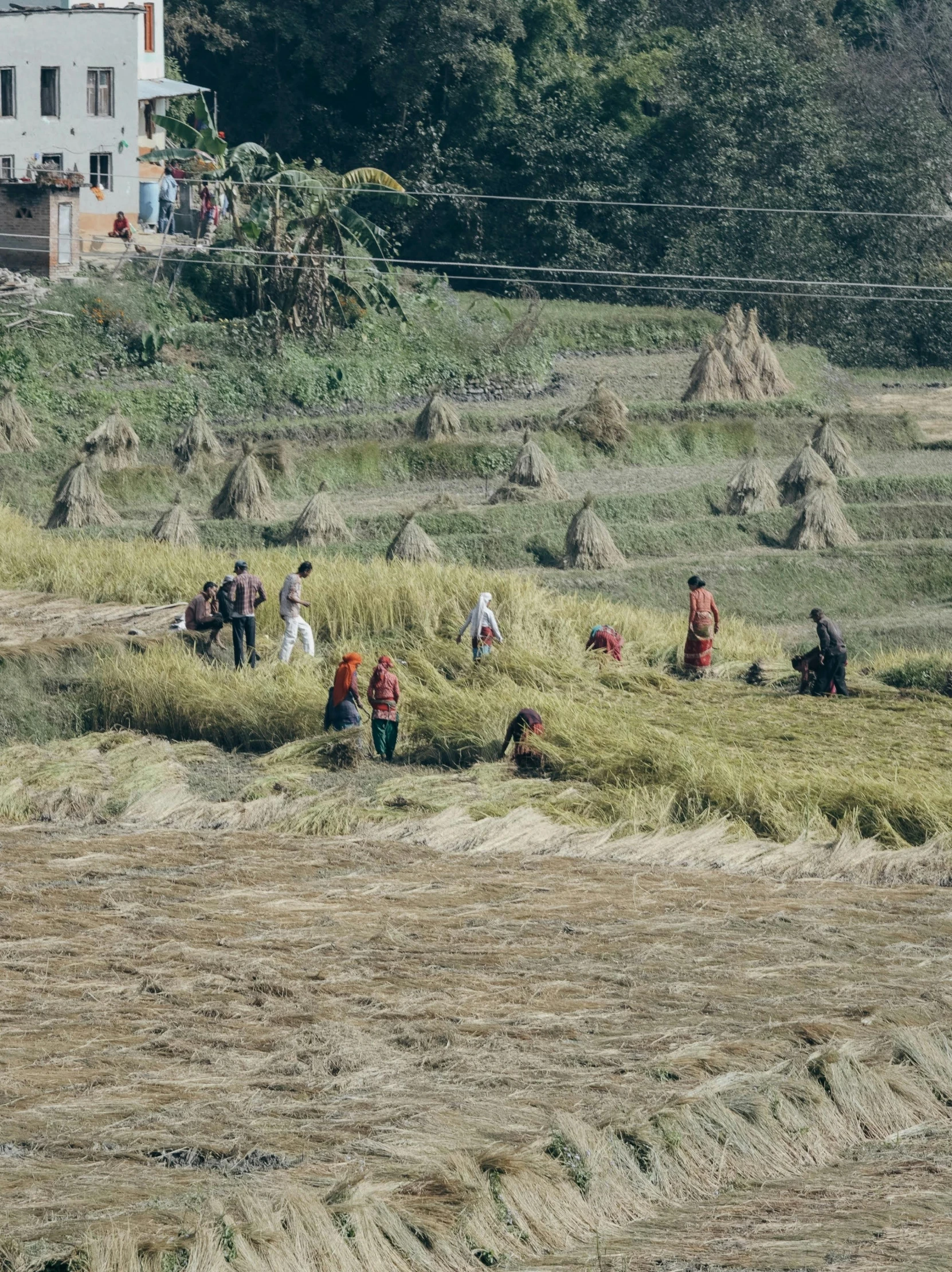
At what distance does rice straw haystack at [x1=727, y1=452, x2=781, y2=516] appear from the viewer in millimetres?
28094

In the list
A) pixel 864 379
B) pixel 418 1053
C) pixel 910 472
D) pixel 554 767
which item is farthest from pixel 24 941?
pixel 864 379

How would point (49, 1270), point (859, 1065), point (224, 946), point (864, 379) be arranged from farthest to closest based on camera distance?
1. point (864, 379)
2. point (224, 946)
3. point (859, 1065)
4. point (49, 1270)

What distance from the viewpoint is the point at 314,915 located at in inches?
477

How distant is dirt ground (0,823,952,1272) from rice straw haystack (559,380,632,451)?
58.8 ft

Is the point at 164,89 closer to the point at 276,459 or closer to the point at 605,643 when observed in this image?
the point at 276,459

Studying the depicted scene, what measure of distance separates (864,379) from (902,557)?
1537 cm

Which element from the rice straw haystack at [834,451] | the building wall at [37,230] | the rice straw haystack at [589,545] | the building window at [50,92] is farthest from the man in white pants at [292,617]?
the building window at [50,92]

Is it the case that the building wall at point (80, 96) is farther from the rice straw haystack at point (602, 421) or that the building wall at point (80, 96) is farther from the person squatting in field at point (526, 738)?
the person squatting in field at point (526, 738)

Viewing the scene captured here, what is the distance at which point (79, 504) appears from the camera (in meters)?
26.5

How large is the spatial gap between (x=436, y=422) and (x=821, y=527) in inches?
A: 273

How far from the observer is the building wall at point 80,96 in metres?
38.9

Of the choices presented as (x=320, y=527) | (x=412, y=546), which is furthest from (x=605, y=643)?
(x=320, y=527)

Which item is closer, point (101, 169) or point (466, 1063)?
point (466, 1063)

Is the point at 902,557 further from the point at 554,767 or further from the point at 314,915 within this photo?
the point at 314,915
